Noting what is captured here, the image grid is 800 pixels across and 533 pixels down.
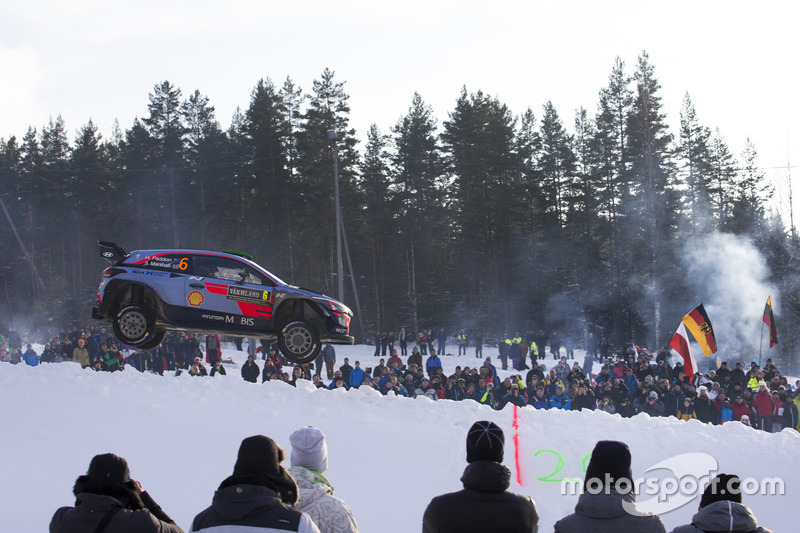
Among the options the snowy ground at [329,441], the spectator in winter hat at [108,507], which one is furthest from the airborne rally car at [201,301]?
the spectator in winter hat at [108,507]

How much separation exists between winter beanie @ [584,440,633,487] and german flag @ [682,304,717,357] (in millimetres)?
17693

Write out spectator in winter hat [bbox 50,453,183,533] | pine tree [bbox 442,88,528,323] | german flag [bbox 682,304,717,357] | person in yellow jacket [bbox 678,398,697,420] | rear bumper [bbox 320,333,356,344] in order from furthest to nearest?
pine tree [bbox 442,88,528,323], german flag [bbox 682,304,717,357], person in yellow jacket [bbox 678,398,697,420], rear bumper [bbox 320,333,356,344], spectator in winter hat [bbox 50,453,183,533]

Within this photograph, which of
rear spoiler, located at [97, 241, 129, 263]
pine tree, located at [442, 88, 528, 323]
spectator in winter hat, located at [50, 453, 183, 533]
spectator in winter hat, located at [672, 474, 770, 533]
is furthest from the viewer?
pine tree, located at [442, 88, 528, 323]

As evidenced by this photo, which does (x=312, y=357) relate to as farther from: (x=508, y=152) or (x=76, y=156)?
(x=76, y=156)

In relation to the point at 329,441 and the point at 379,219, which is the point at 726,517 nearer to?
the point at 329,441

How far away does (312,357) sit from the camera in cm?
1177

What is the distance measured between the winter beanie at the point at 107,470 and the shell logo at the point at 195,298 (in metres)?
8.16

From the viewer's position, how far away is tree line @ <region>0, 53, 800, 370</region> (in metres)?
40.1

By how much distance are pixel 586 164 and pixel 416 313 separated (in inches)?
559

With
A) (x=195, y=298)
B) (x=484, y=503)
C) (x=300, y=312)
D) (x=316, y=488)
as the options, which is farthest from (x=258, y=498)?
(x=300, y=312)

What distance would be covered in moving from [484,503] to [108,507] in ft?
6.01

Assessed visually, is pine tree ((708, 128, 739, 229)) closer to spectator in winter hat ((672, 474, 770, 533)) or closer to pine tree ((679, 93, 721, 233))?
pine tree ((679, 93, 721, 233))

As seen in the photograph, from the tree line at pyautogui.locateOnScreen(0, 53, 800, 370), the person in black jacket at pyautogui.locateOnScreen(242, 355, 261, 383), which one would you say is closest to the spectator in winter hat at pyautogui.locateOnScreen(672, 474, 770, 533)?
the person in black jacket at pyautogui.locateOnScreen(242, 355, 261, 383)

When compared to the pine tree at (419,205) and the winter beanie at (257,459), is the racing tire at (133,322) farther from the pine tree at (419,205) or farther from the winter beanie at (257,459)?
the pine tree at (419,205)
